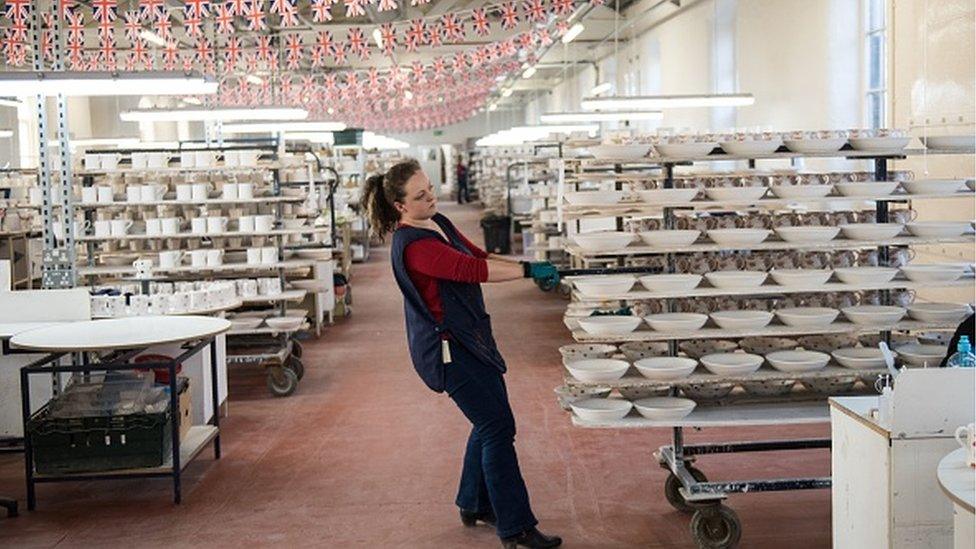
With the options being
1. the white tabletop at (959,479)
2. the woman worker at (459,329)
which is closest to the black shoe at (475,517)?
the woman worker at (459,329)

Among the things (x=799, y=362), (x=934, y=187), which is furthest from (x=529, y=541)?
(x=934, y=187)

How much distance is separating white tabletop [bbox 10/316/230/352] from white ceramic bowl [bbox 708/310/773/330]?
2636 mm

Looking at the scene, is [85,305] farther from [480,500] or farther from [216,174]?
[216,174]

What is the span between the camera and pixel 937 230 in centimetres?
573

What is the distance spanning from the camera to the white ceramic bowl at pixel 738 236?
217 inches

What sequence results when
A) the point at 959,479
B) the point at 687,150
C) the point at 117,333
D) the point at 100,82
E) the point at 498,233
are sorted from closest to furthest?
the point at 959,479, the point at 687,150, the point at 117,333, the point at 100,82, the point at 498,233

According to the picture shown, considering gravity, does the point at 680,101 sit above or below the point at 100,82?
above

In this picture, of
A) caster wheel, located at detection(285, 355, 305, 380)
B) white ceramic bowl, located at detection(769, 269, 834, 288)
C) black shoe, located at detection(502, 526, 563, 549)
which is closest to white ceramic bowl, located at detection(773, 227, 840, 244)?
white ceramic bowl, located at detection(769, 269, 834, 288)

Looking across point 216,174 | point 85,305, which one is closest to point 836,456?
point 85,305

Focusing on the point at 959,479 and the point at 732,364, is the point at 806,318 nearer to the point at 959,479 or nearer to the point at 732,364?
the point at 732,364

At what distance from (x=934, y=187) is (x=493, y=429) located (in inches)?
109

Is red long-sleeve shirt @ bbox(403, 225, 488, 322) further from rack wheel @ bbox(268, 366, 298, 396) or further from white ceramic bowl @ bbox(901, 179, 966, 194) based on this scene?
rack wheel @ bbox(268, 366, 298, 396)

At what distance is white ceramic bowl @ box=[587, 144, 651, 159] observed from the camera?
5809 millimetres

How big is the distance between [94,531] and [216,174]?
6.18 meters
